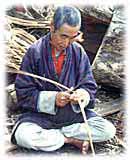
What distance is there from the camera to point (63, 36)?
7.59ft

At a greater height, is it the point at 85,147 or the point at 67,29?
the point at 67,29

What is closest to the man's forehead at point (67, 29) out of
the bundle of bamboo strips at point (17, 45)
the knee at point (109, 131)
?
the bundle of bamboo strips at point (17, 45)

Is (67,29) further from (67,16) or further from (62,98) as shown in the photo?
(62,98)

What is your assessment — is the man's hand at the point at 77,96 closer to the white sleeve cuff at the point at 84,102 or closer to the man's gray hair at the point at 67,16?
the white sleeve cuff at the point at 84,102

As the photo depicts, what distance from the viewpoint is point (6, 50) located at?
7.75 ft

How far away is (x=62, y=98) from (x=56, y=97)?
2cm

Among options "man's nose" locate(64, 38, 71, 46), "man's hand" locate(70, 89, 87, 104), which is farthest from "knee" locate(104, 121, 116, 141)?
"man's nose" locate(64, 38, 71, 46)

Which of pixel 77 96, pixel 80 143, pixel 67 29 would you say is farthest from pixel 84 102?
pixel 67 29

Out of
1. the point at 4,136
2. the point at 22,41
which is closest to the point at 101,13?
the point at 22,41

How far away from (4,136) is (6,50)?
29cm

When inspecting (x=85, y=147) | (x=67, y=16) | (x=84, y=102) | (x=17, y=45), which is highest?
(x=67, y=16)

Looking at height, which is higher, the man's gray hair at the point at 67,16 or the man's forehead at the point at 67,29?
the man's gray hair at the point at 67,16

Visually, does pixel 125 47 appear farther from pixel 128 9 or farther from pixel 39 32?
pixel 39 32

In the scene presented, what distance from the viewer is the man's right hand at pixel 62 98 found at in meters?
2.33
